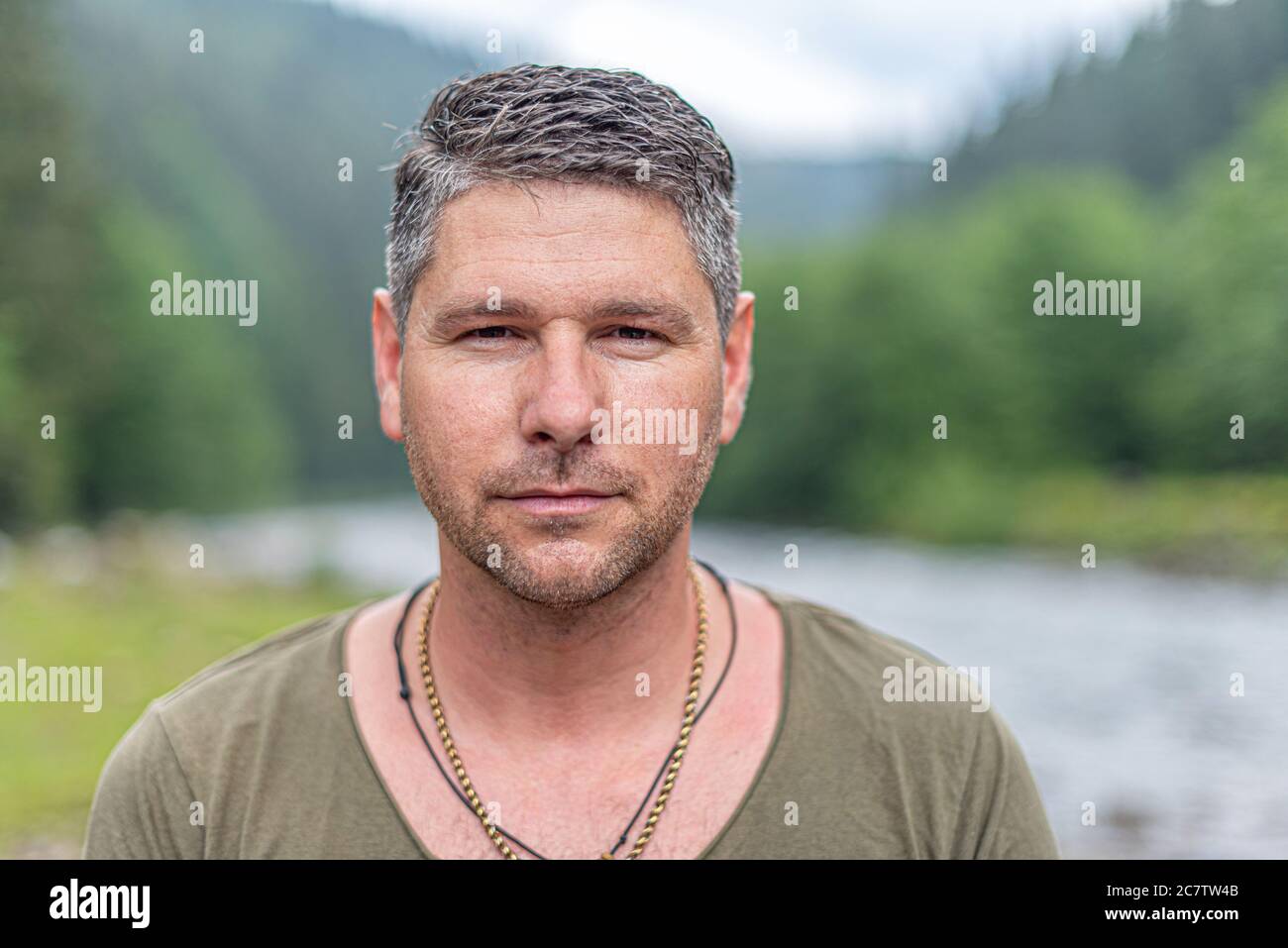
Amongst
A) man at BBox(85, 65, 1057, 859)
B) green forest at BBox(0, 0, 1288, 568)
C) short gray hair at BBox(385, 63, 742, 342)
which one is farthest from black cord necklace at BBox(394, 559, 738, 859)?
green forest at BBox(0, 0, 1288, 568)

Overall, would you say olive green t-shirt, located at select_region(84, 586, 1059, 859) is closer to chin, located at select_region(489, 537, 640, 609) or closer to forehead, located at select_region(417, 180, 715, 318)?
chin, located at select_region(489, 537, 640, 609)

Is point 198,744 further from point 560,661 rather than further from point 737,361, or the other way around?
point 737,361

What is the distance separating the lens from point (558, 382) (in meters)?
2.63

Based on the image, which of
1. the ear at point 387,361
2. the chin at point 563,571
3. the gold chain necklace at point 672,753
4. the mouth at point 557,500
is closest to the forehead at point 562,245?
the ear at point 387,361

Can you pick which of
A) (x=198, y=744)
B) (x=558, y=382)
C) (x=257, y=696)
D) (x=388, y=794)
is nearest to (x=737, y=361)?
(x=558, y=382)

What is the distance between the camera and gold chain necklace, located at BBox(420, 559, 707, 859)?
2852 millimetres

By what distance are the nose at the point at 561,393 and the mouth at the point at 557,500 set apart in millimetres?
112

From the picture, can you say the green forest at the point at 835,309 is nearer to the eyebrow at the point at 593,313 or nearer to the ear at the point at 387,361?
the ear at the point at 387,361

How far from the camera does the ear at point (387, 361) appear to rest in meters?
3.12

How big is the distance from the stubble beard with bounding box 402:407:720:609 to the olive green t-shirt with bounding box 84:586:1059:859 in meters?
0.65

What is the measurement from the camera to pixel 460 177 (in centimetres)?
287

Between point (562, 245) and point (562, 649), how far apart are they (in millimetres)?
1114
